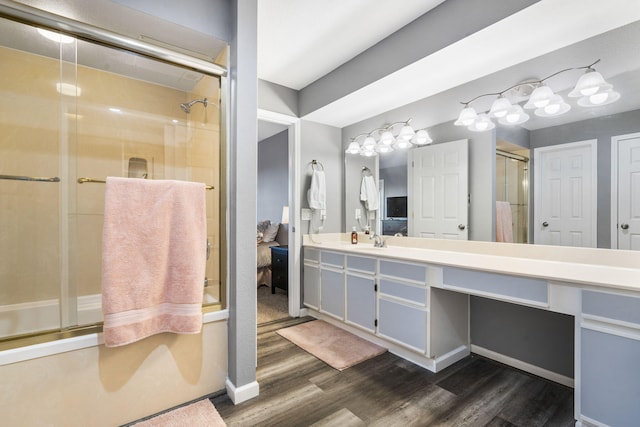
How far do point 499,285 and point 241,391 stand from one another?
5.49 feet

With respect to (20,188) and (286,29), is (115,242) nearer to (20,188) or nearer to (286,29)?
(20,188)

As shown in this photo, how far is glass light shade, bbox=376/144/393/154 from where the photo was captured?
295 centimetres

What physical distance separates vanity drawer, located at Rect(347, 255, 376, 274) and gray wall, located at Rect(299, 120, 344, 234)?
0.79 m

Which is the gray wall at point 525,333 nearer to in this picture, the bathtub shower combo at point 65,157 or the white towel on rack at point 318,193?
the white towel on rack at point 318,193

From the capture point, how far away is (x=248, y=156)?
179 cm

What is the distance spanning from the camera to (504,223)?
6.88ft

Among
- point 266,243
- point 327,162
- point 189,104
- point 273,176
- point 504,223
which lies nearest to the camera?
point 504,223

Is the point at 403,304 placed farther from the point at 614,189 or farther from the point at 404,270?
the point at 614,189

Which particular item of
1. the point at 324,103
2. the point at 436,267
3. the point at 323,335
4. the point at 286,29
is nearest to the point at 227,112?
the point at 286,29

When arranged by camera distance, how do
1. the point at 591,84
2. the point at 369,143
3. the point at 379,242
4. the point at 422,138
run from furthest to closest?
1. the point at 369,143
2. the point at 379,242
3. the point at 422,138
4. the point at 591,84

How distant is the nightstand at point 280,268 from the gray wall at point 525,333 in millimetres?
2295

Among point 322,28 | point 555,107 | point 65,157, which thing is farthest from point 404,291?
point 65,157

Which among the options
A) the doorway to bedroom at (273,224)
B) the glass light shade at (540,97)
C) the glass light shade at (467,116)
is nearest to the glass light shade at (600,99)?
the glass light shade at (540,97)

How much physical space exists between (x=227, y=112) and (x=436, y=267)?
5.72ft
